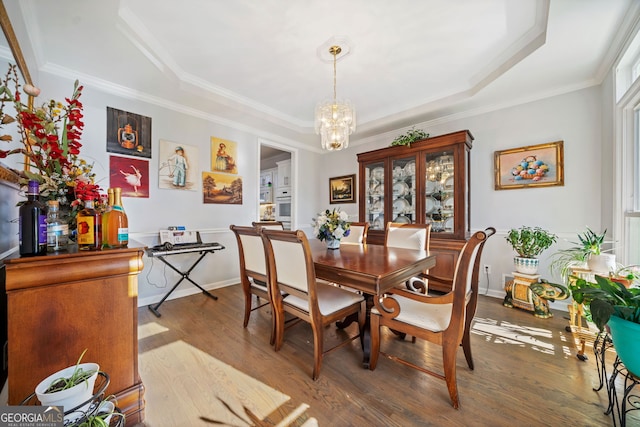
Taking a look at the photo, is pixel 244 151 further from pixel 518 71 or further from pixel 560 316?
pixel 560 316

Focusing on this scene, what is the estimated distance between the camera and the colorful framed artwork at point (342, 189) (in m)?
4.68

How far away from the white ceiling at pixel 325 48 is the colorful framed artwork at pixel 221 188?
94cm

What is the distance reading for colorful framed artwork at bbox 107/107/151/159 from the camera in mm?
2707

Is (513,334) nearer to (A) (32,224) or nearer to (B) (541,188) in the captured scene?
(B) (541,188)

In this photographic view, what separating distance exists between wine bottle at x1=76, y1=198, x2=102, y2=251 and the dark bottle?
0.46ft

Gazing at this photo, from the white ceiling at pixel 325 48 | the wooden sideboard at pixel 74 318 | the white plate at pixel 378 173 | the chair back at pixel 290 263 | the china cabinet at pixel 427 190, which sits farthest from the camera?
the white plate at pixel 378 173

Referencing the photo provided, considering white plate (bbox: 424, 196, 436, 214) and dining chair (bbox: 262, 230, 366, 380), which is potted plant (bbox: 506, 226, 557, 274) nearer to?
white plate (bbox: 424, 196, 436, 214)

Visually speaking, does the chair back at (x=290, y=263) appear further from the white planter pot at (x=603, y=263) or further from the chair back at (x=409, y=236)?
the white planter pot at (x=603, y=263)

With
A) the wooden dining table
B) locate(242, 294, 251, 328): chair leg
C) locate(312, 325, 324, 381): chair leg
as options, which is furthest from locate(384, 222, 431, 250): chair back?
locate(242, 294, 251, 328): chair leg

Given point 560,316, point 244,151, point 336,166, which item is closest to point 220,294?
point 244,151

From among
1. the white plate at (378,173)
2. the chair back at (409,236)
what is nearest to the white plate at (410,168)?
the white plate at (378,173)

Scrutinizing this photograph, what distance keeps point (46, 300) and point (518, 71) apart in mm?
3972

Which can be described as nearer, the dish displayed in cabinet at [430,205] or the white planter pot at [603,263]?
the white planter pot at [603,263]

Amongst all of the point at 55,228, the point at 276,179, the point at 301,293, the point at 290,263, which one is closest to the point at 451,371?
the point at 301,293
